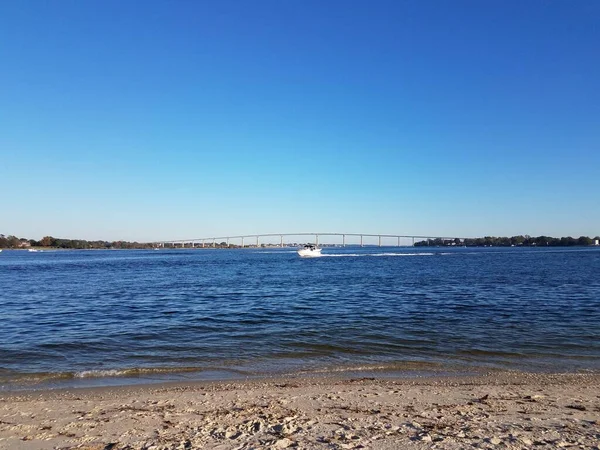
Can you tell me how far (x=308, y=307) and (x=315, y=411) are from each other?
16.5 meters

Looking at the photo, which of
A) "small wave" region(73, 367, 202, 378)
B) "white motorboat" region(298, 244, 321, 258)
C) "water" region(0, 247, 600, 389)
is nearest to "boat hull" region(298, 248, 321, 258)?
"white motorboat" region(298, 244, 321, 258)

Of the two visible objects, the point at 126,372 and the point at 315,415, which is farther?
the point at 126,372

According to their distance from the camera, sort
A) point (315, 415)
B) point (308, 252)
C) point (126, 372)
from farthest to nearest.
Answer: point (308, 252) < point (126, 372) < point (315, 415)

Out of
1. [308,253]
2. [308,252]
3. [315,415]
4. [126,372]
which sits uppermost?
[308,252]

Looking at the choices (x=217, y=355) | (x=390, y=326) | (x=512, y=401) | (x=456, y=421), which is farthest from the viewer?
(x=390, y=326)

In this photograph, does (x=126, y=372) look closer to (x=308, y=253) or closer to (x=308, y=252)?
(x=308, y=252)

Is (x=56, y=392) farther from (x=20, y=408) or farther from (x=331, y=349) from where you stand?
(x=331, y=349)

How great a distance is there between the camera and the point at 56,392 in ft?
33.3

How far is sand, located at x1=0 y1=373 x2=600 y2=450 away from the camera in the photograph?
21.8ft

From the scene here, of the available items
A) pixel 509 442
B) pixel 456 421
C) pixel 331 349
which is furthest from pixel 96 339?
pixel 509 442

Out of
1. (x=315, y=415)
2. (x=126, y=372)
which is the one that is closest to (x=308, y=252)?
(x=126, y=372)

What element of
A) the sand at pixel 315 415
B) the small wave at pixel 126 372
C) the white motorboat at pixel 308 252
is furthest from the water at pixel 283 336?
the white motorboat at pixel 308 252

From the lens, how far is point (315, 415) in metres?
7.89

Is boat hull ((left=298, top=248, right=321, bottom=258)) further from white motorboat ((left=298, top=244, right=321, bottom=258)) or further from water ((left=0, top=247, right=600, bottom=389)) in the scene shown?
water ((left=0, top=247, right=600, bottom=389))
